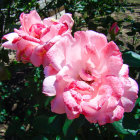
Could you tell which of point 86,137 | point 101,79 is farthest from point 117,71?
point 86,137

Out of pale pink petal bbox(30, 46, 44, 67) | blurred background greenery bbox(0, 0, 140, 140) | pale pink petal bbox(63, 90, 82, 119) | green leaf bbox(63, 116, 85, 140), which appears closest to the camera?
pale pink petal bbox(63, 90, 82, 119)

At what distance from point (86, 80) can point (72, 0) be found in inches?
45.6

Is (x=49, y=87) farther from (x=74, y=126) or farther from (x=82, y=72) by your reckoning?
(x=74, y=126)

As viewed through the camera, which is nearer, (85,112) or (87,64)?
(85,112)

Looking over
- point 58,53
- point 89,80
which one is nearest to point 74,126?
point 89,80

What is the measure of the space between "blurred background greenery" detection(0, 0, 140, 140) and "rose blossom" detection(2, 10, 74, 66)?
0.79 ft

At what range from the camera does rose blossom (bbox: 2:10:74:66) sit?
24.0 inches

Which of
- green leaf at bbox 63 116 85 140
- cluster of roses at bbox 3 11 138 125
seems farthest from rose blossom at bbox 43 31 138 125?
green leaf at bbox 63 116 85 140

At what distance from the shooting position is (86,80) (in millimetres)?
602

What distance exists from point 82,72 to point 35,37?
0.24 m

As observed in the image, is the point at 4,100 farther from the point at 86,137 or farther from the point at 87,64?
the point at 87,64

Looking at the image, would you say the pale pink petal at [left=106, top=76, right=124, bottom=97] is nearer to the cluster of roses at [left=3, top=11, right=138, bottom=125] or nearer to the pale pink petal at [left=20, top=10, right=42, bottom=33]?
the cluster of roses at [left=3, top=11, right=138, bottom=125]

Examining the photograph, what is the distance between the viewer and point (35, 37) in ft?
2.26

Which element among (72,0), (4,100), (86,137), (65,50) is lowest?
(4,100)
